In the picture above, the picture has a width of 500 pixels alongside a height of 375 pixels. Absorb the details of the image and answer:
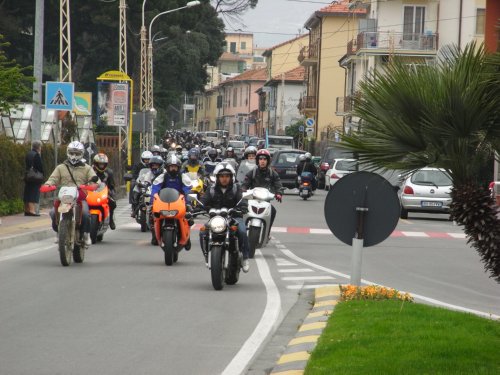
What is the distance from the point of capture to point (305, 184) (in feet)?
139

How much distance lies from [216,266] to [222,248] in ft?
0.97

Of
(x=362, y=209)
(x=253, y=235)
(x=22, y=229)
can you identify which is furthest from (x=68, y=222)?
(x=22, y=229)

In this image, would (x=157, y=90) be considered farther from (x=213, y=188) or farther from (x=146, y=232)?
(x=213, y=188)

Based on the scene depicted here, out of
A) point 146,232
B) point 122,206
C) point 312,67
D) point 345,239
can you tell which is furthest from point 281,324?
point 312,67

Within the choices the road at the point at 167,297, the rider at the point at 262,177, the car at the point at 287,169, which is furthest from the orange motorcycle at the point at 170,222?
the car at the point at 287,169

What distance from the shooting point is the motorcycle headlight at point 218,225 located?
14.2 m

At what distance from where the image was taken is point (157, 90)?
77.0m

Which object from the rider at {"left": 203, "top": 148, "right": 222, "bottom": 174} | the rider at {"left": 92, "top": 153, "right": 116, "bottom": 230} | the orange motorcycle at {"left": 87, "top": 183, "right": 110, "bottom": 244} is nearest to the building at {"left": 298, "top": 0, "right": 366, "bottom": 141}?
the rider at {"left": 203, "top": 148, "right": 222, "bottom": 174}

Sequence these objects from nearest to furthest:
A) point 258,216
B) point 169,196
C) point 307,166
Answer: point 169,196 < point 258,216 < point 307,166

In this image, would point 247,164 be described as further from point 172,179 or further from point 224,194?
point 224,194

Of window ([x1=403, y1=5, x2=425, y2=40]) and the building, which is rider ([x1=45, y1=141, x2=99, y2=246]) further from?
the building

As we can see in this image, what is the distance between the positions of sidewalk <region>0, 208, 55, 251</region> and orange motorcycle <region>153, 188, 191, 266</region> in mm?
3983

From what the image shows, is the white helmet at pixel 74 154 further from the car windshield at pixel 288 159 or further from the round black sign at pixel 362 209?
the car windshield at pixel 288 159

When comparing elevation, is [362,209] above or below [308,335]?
above
